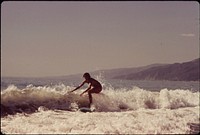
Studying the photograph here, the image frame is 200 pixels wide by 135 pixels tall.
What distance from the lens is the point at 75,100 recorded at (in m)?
15.0

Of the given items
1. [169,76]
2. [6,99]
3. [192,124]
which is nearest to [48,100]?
[6,99]

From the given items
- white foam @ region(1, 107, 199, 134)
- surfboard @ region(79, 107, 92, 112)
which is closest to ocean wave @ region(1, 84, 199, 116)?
surfboard @ region(79, 107, 92, 112)

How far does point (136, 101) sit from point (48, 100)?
4396 millimetres

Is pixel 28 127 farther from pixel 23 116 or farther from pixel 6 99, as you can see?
pixel 6 99

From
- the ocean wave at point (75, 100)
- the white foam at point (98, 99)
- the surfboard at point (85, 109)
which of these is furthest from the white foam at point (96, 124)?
the white foam at point (98, 99)

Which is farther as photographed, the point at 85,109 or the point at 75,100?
the point at 75,100

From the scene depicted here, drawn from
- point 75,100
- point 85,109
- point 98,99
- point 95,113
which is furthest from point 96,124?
point 98,99

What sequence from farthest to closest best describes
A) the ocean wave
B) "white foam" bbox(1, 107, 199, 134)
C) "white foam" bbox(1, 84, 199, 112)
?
"white foam" bbox(1, 84, 199, 112) → the ocean wave → "white foam" bbox(1, 107, 199, 134)

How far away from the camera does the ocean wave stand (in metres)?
13.3

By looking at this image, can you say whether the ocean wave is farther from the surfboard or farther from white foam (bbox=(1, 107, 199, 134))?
white foam (bbox=(1, 107, 199, 134))

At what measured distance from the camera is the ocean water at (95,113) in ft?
30.1

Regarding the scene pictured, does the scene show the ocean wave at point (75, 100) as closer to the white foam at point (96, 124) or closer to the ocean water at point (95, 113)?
the ocean water at point (95, 113)

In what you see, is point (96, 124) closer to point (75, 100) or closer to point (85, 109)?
point (85, 109)

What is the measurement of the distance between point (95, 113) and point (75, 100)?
2.66 metres
